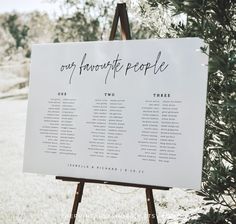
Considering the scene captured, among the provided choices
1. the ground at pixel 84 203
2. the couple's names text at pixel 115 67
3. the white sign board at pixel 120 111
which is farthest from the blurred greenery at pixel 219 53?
the ground at pixel 84 203

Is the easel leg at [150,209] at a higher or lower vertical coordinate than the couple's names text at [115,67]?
lower

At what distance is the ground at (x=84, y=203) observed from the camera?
5.37 m

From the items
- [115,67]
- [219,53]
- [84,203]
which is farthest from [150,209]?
[84,203]

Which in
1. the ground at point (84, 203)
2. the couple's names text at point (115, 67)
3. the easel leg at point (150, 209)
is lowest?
the ground at point (84, 203)

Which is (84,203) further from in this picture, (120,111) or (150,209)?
(120,111)

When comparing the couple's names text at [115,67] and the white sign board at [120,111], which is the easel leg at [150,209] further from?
the couple's names text at [115,67]

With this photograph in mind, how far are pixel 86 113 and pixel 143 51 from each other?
743mm

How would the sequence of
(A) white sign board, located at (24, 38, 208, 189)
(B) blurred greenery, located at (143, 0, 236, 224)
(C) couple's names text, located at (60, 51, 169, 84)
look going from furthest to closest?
(C) couple's names text, located at (60, 51, 169, 84)
(A) white sign board, located at (24, 38, 208, 189)
(B) blurred greenery, located at (143, 0, 236, 224)

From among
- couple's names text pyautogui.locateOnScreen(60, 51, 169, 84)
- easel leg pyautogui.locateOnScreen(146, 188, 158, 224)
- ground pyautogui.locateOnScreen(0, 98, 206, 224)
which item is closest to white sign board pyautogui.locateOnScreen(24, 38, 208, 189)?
couple's names text pyautogui.locateOnScreen(60, 51, 169, 84)

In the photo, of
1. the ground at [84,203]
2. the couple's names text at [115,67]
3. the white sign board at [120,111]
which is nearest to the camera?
the white sign board at [120,111]

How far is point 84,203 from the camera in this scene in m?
6.21

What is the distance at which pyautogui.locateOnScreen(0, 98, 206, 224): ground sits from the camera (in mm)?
5367

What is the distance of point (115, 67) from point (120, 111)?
1.32 ft

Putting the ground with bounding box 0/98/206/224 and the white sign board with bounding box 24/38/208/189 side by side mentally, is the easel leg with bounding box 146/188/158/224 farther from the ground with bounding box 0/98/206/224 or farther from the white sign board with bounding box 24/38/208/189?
the ground with bounding box 0/98/206/224
